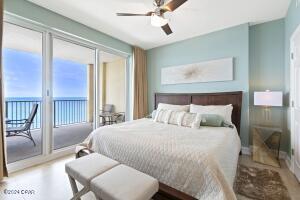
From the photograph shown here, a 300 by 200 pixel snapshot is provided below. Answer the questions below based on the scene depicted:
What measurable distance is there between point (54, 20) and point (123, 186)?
3.00 meters

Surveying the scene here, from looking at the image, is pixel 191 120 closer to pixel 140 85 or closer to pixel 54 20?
pixel 140 85

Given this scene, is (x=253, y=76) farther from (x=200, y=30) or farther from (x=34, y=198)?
(x=34, y=198)

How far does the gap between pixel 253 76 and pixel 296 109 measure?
116 cm

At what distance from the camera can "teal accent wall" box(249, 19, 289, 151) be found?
9.45 ft

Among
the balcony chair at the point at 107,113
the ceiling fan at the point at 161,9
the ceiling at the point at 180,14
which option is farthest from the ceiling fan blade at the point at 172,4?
the balcony chair at the point at 107,113

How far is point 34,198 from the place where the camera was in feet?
5.64

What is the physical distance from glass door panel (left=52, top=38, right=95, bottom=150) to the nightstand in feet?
12.0

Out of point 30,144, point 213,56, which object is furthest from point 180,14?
point 30,144

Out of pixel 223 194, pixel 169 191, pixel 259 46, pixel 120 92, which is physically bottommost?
pixel 169 191

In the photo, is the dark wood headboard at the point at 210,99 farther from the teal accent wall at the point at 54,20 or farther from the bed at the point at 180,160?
the teal accent wall at the point at 54,20

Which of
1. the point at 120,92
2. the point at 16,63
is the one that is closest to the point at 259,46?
the point at 120,92

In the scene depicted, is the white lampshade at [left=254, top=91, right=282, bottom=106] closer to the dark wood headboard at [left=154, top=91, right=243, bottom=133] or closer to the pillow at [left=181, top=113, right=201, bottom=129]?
the dark wood headboard at [left=154, top=91, right=243, bottom=133]

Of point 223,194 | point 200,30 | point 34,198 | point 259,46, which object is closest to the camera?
point 223,194

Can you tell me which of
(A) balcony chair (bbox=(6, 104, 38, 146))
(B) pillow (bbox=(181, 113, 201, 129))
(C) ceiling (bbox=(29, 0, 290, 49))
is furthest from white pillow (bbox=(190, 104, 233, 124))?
(A) balcony chair (bbox=(6, 104, 38, 146))
